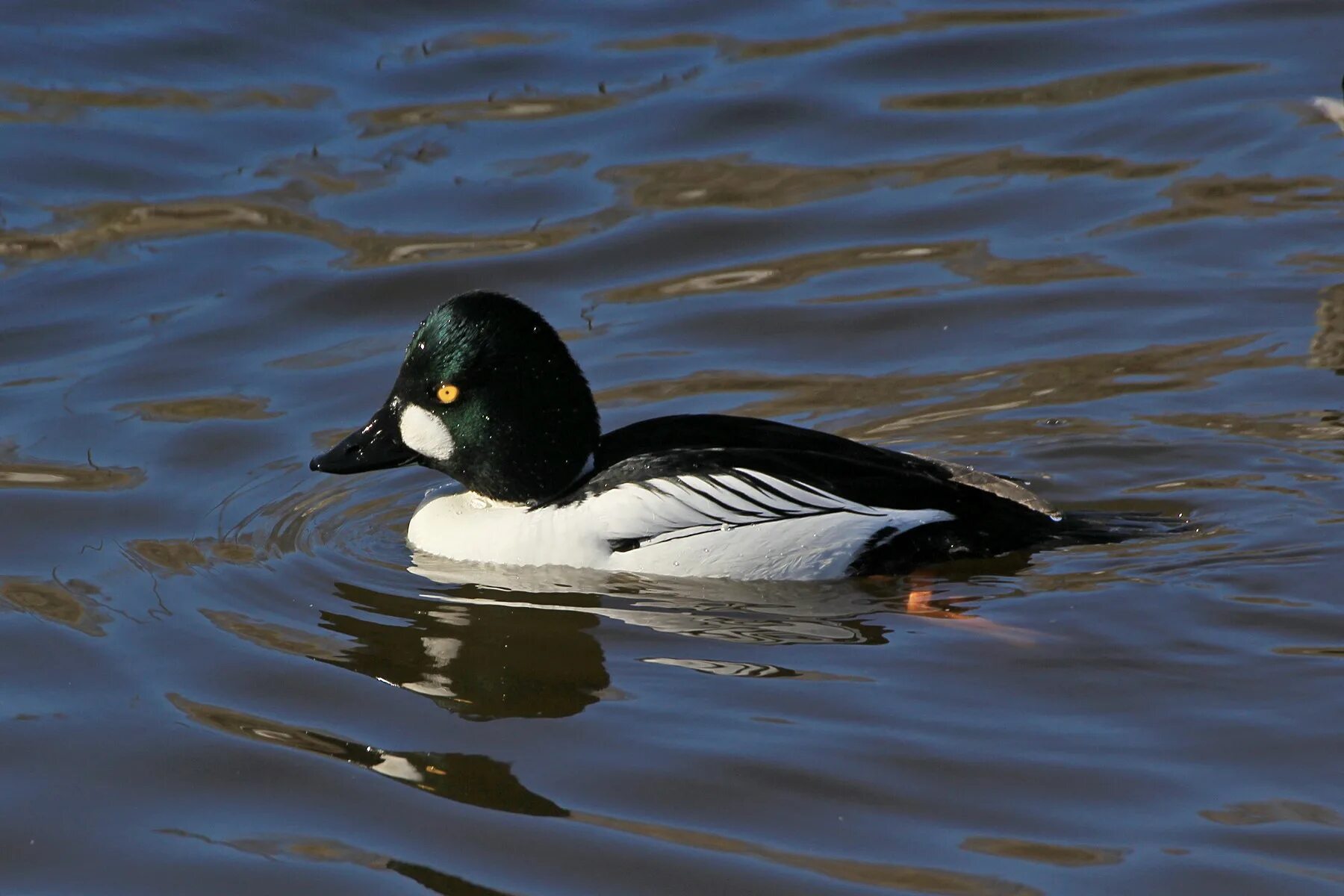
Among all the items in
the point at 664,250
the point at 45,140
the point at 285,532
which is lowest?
the point at 285,532

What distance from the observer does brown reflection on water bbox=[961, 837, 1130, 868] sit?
14.8 feet

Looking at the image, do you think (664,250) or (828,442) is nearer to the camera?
(828,442)

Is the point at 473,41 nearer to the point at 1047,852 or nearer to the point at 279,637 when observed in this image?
the point at 279,637

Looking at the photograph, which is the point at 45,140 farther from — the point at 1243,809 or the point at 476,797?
the point at 1243,809

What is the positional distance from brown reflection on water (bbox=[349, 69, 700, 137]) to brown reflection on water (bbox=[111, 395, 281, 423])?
3469 mm

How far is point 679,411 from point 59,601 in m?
2.72

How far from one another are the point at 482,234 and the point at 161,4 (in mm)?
3811

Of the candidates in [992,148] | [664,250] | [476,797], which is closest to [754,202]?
[664,250]

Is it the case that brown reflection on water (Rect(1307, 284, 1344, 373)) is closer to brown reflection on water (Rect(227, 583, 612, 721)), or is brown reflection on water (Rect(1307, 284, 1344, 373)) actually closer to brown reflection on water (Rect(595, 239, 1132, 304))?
brown reflection on water (Rect(595, 239, 1132, 304))

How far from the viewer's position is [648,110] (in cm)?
1155

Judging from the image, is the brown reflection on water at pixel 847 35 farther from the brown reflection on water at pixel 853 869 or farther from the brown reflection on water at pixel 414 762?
the brown reflection on water at pixel 853 869

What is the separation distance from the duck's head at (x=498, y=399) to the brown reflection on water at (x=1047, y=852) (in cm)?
242

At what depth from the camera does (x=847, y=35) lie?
41.6 ft

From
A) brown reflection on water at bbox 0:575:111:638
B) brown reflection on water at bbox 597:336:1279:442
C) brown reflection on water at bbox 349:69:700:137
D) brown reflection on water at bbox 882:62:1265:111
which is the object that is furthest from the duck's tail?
brown reflection on water at bbox 349:69:700:137
